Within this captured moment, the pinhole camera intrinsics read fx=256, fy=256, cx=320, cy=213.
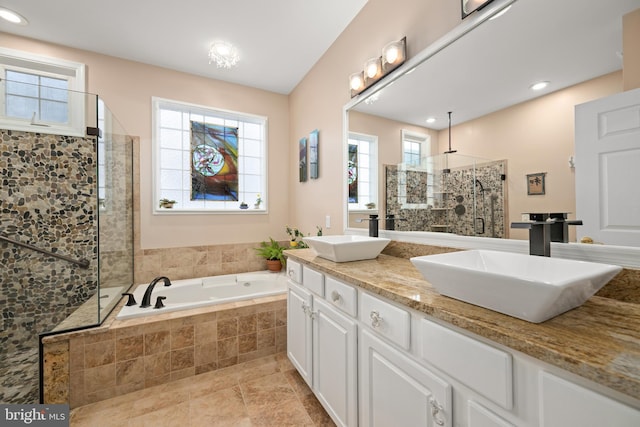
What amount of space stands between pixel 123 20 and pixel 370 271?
274cm

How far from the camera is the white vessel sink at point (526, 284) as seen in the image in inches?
22.8

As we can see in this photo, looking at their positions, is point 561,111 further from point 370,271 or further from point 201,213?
point 201,213

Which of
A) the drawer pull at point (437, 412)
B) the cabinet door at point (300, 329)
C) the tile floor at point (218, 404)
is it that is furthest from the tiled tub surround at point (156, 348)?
the drawer pull at point (437, 412)

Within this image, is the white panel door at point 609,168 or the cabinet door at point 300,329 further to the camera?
the cabinet door at point 300,329

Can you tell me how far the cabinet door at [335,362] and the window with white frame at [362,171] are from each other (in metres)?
0.87

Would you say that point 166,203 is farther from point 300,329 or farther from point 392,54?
point 392,54

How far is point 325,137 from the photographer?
97.6 inches

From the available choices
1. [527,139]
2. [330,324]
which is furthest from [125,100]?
[527,139]

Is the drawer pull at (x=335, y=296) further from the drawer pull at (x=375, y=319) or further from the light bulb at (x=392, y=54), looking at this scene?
the light bulb at (x=392, y=54)

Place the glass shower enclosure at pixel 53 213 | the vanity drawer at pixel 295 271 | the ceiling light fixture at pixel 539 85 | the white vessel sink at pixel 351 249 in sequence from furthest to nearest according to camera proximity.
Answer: the glass shower enclosure at pixel 53 213 < the vanity drawer at pixel 295 271 < the white vessel sink at pixel 351 249 < the ceiling light fixture at pixel 539 85

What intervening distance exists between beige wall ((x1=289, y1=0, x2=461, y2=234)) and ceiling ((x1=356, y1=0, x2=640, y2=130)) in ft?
0.66

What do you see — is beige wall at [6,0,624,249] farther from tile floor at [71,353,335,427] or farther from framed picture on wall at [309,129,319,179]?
tile floor at [71,353,335,427]

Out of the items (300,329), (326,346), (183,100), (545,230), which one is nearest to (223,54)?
(183,100)

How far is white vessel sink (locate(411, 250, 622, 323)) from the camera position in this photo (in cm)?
58
